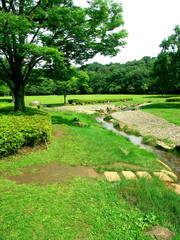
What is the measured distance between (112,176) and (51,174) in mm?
1663

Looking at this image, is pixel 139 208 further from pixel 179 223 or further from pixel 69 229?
pixel 69 229

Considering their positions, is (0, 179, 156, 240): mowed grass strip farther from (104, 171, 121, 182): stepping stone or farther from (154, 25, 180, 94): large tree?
(154, 25, 180, 94): large tree

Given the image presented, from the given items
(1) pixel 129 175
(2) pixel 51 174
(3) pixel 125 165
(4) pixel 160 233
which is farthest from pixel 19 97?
(4) pixel 160 233

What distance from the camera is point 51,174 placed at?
171 inches

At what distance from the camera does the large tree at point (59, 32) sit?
26.8ft

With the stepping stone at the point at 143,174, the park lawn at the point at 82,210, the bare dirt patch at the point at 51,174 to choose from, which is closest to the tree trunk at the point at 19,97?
the park lawn at the point at 82,210

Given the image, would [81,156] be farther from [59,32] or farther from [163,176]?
[59,32]

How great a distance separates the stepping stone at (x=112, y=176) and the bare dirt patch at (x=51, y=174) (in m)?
0.21

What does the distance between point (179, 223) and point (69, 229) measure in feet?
6.09

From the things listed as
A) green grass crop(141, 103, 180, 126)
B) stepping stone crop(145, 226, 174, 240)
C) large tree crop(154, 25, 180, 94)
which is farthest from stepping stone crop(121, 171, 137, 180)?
large tree crop(154, 25, 180, 94)

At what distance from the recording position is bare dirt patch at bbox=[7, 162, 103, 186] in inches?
159

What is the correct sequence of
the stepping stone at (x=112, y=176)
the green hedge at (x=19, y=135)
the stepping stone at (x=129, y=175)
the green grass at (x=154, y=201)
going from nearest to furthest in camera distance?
1. the green grass at (x=154, y=201)
2. the stepping stone at (x=112, y=176)
3. the stepping stone at (x=129, y=175)
4. the green hedge at (x=19, y=135)

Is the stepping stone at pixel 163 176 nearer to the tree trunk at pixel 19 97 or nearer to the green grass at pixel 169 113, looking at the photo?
the tree trunk at pixel 19 97

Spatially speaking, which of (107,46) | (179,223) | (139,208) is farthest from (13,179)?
(107,46)
